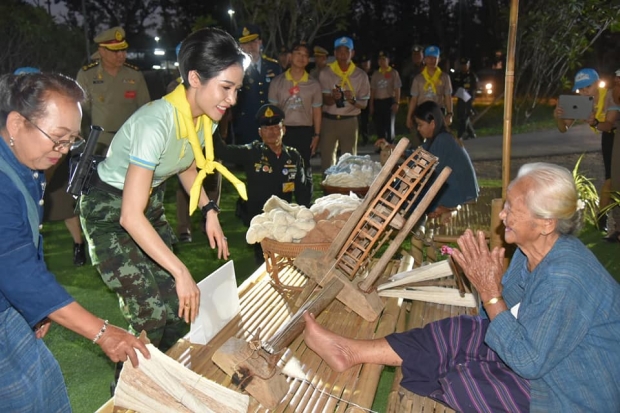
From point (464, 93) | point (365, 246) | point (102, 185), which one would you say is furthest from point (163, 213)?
point (464, 93)

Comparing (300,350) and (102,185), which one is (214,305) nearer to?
(300,350)

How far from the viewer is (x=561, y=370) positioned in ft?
6.61

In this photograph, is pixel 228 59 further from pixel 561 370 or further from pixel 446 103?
pixel 446 103

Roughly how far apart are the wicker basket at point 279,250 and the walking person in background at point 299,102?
3002 mm

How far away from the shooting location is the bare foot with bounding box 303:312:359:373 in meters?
2.58

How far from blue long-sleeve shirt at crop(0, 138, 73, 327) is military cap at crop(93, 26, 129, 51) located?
13.5 feet

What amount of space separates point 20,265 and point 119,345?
1.37 feet

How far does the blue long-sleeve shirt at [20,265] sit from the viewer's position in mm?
1671

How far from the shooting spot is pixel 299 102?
254 inches

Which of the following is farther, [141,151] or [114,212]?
[114,212]

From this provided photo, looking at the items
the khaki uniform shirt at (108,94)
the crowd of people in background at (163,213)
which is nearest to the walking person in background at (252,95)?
the khaki uniform shirt at (108,94)

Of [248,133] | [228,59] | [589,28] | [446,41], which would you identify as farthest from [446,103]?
[446,41]

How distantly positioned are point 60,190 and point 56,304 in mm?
3707

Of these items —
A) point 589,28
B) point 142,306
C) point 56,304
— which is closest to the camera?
point 56,304
